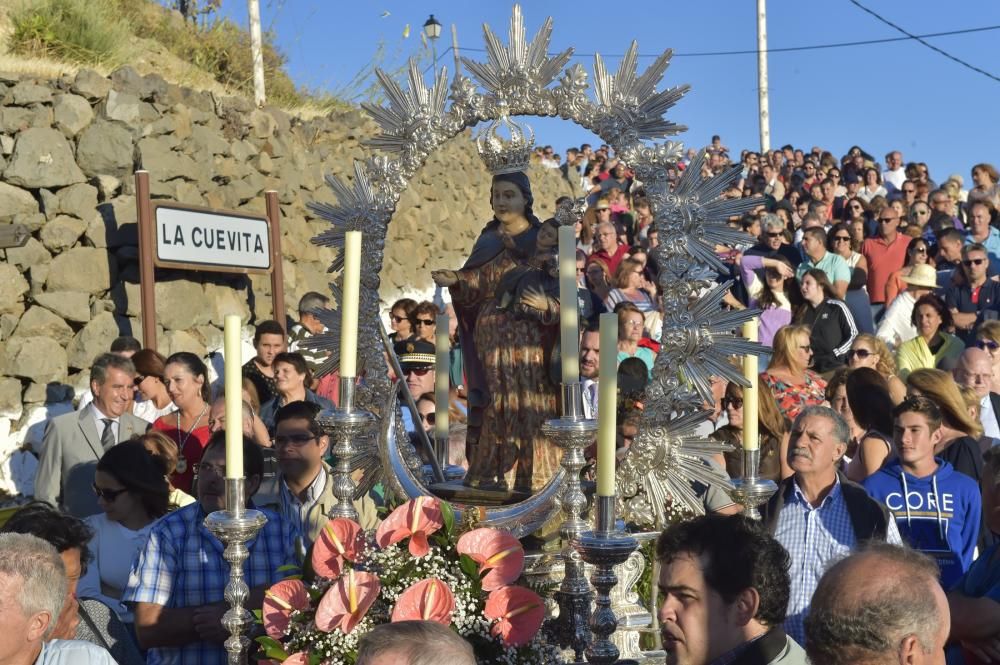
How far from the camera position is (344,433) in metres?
3.22

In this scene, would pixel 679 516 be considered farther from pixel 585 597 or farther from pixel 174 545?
pixel 174 545

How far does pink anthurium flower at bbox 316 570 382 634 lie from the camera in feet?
8.90

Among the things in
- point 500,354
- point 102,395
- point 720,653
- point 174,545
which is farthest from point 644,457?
point 102,395

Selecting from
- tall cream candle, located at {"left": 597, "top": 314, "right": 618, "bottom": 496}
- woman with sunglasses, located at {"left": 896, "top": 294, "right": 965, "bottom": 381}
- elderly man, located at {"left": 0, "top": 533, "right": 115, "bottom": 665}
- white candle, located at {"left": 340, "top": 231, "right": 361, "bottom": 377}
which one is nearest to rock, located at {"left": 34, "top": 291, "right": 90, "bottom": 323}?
woman with sunglasses, located at {"left": 896, "top": 294, "right": 965, "bottom": 381}

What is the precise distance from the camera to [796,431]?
4.18m

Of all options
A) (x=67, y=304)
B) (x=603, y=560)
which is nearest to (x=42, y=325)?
(x=67, y=304)

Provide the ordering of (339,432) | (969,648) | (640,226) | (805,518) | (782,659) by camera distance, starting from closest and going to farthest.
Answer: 1. (782,659)
2. (339,432)
3. (969,648)
4. (805,518)
5. (640,226)

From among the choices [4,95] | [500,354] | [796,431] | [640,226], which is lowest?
[796,431]

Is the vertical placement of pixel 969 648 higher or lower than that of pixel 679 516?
lower

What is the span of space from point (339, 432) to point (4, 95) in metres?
7.31

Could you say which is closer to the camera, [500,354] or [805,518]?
[500,354]

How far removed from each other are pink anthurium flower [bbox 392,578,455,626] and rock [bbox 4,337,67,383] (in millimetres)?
7064

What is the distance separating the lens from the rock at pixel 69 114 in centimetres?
957

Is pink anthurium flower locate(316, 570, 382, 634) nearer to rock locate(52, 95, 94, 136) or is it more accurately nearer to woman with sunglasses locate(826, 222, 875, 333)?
woman with sunglasses locate(826, 222, 875, 333)
